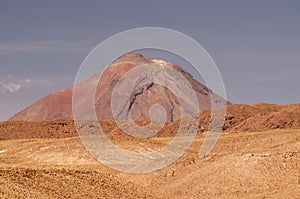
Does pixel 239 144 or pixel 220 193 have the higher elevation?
pixel 220 193

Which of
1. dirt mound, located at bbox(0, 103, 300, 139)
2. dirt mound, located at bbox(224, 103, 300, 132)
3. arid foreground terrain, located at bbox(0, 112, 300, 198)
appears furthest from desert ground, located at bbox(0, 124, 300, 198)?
dirt mound, located at bbox(0, 103, 300, 139)

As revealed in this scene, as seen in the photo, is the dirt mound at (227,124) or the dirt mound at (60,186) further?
the dirt mound at (227,124)

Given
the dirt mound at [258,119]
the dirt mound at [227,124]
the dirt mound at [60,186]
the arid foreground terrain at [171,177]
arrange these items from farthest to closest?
the dirt mound at [227,124] < the dirt mound at [258,119] < the arid foreground terrain at [171,177] < the dirt mound at [60,186]

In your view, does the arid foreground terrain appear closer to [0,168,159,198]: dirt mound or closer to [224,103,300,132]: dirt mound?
[0,168,159,198]: dirt mound

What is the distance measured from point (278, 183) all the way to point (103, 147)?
29051 millimetres

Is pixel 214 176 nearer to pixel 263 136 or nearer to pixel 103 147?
pixel 103 147

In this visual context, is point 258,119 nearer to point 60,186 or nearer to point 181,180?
point 181,180

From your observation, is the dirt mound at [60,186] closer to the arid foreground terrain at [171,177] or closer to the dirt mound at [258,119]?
the arid foreground terrain at [171,177]

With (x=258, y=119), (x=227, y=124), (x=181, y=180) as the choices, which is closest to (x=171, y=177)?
(x=181, y=180)

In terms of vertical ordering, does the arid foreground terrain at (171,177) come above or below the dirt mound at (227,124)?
above

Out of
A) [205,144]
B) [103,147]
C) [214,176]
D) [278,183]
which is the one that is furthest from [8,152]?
[278,183]

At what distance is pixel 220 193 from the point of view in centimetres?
3828

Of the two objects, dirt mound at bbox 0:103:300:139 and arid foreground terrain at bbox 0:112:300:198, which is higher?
arid foreground terrain at bbox 0:112:300:198

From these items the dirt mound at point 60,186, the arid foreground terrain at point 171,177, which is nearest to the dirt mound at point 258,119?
the arid foreground terrain at point 171,177
